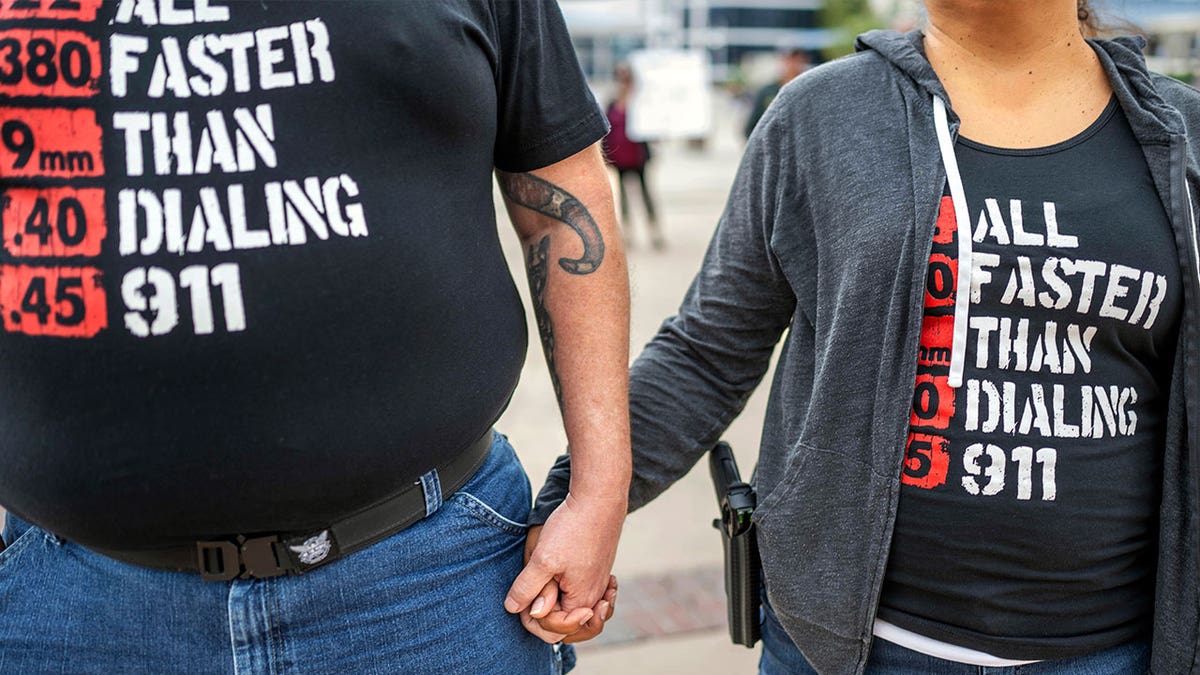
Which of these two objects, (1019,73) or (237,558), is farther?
(1019,73)

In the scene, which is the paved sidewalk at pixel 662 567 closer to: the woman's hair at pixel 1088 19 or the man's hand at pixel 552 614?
the man's hand at pixel 552 614

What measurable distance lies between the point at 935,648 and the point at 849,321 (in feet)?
1.63

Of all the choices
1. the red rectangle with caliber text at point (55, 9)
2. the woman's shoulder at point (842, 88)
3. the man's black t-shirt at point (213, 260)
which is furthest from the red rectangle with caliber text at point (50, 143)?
the woman's shoulder at point (842, 88)

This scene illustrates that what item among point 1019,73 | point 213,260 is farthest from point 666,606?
point 213,260

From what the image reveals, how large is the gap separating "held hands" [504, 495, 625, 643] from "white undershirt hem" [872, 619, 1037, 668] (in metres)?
0.43

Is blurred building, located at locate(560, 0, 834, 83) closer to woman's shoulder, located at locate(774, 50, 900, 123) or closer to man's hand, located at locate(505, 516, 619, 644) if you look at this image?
woman's shoulder, located at locate(774, 50, 900, 123)

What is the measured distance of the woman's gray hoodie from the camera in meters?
1.56

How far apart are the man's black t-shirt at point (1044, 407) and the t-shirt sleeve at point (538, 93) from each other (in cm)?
54

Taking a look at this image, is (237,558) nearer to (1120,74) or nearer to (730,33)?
(1120,74)

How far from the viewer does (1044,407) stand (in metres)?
1.52

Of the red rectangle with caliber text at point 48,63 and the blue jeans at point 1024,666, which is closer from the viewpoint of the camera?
the red rectangle with caliber text at point 48,63

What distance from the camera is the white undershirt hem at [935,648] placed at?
1.61 m

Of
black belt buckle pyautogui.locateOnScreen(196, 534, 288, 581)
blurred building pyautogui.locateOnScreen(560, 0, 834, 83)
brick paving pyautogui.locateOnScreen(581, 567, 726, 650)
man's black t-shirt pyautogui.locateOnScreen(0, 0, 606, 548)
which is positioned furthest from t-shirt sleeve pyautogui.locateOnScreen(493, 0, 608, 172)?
blurred building pyautogui.locateOnScreen(560, 0, 834, 83)

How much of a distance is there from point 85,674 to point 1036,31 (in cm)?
159
